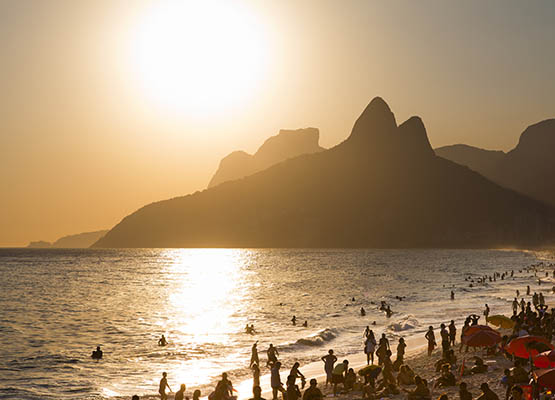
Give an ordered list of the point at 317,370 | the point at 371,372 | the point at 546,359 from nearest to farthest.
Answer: the point at 546,359 < the point at 371,372 < the point at 317,370

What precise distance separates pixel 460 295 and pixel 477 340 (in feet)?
159

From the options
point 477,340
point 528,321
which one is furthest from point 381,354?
point 528,321

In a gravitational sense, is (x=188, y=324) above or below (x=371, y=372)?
below

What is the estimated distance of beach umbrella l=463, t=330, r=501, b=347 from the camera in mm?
18453

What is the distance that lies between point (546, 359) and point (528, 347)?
1.04 meters

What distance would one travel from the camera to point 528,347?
50.5ft

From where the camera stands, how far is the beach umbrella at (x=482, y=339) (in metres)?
18.5

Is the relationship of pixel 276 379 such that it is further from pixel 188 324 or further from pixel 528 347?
pixel 188 324

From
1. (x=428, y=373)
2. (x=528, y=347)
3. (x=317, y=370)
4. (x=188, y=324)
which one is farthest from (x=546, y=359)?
(x=188, y=324)

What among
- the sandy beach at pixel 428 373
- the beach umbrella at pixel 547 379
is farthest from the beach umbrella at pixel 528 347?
the beach umbrella at pixel 547 379

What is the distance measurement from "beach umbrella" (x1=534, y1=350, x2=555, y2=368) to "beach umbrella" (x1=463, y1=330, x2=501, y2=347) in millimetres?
3820

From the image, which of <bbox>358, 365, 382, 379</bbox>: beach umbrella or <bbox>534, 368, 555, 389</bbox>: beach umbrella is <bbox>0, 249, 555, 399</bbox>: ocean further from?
<bbox>534, 368, 555, 389</bbox>: beach umbrella

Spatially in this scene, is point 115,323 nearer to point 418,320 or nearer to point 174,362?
point 174,362

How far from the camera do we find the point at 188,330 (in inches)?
1742
